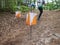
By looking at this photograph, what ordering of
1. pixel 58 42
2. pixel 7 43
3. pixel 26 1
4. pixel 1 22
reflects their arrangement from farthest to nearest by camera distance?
pixel 26 1 → pixel 1 22 → pixel 7 43 → pixel 58 42

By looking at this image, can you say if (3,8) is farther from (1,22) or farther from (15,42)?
(15,42)

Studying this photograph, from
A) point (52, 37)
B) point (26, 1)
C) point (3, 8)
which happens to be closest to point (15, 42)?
point (52, 37)

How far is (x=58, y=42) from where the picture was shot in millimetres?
9297

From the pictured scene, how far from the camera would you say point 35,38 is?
10586mm

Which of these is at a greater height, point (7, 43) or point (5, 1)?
point (5, 1)

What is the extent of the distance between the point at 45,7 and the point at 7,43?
22433 mm

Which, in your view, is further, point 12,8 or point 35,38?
point 12,8

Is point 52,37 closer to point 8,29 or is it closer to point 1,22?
point 8,29

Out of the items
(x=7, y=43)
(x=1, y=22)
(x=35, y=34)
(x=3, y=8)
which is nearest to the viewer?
(x=7, y=43)

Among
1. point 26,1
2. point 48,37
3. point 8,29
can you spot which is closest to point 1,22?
point 8,29

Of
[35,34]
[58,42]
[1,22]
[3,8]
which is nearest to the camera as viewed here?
[58,42]

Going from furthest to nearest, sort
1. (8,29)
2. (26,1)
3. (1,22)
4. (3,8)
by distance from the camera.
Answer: (26,1) → (3,8) → (1,22) → (8,29)

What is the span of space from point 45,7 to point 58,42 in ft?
75.2

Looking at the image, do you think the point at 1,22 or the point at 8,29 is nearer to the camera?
the point at 8,29
